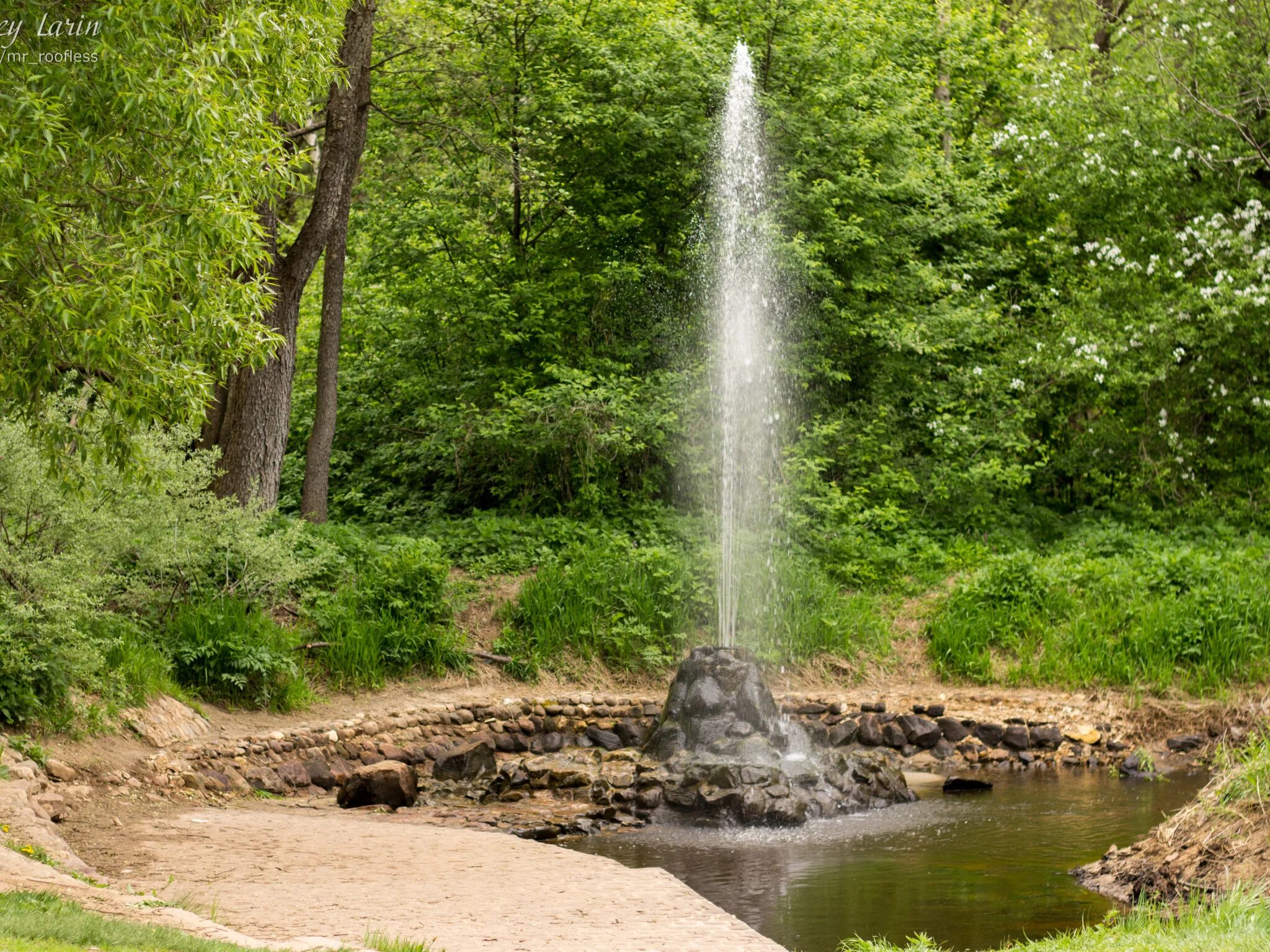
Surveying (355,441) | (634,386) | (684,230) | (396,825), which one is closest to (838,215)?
(684,230)

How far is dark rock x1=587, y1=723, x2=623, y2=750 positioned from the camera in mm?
12633

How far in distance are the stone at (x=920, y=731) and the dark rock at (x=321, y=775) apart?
558 centimetres

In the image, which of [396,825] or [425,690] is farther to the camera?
[425,690]

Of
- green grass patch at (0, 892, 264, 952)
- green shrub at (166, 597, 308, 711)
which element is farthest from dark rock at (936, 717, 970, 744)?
green grass patch at (0, 892, 264, 952)

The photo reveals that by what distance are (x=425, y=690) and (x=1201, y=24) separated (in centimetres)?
1374

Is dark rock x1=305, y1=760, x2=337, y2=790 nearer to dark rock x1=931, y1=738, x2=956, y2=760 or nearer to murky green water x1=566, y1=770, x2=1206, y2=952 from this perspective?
murky green water x1=566, y1=770, x2=1206, y2=952

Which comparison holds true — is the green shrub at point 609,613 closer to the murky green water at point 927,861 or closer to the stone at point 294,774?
the stone at point 294,774

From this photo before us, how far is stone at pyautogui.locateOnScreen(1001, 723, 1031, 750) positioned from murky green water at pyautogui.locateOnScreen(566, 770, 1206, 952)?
1.14 m

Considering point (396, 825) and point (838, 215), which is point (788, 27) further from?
point (396, 825)

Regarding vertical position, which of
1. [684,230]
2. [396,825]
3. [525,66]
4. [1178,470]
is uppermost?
[525,66]

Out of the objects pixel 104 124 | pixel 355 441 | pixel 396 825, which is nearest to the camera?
pixel 104 124

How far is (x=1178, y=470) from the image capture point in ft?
57.7

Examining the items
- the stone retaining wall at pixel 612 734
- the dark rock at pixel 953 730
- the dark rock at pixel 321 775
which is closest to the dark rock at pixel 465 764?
the stone retaining wall at pixel 612 734

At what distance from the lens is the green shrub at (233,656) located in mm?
11703
